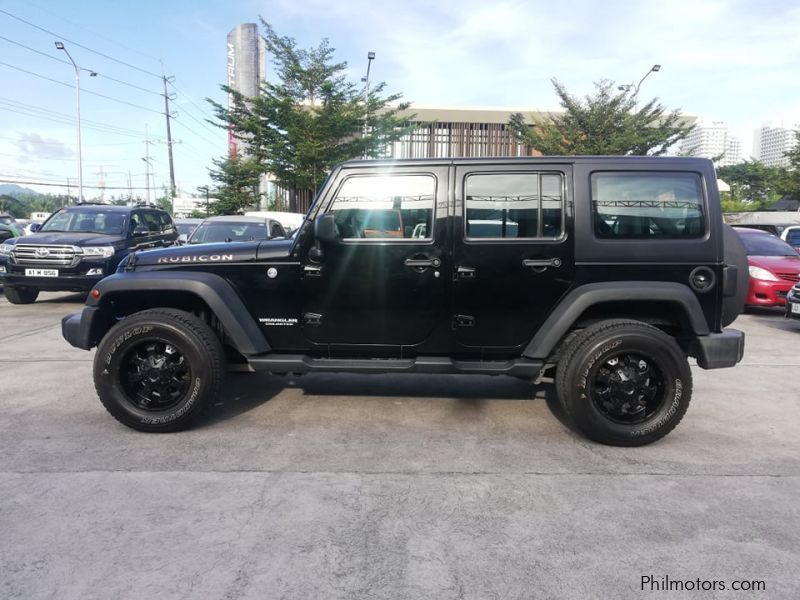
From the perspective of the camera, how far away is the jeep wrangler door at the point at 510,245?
12.9 ft

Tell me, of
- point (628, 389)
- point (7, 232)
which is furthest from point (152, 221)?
point (628, 389)

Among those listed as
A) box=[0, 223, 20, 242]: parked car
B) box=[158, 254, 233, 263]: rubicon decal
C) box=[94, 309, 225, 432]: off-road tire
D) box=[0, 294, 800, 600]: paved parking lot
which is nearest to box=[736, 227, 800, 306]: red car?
box=[0, 294, 800, 600]: paved parking lot

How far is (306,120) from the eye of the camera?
24.8 m

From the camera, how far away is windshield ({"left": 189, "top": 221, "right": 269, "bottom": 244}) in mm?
10652

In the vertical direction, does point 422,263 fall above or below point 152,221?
below

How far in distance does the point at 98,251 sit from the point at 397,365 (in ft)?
25.5

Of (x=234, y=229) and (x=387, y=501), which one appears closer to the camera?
(x=387, y=501)

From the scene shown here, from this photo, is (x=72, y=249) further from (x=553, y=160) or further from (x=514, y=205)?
(x=553, y=160)

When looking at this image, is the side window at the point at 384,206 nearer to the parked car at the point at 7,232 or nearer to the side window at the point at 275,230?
the side window at the point at 275,230

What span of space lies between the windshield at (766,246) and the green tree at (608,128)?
49.5ft

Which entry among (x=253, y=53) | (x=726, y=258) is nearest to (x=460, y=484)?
(x=726, y=258)

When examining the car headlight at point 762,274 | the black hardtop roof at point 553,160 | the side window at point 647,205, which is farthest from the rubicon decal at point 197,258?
the car headlight at point 762,274

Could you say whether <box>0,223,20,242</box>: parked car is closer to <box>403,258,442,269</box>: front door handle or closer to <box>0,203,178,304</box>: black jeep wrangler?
<box>0,203,178,304</box>: black jeep wrangler

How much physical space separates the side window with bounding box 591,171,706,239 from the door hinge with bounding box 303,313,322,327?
208 cm
